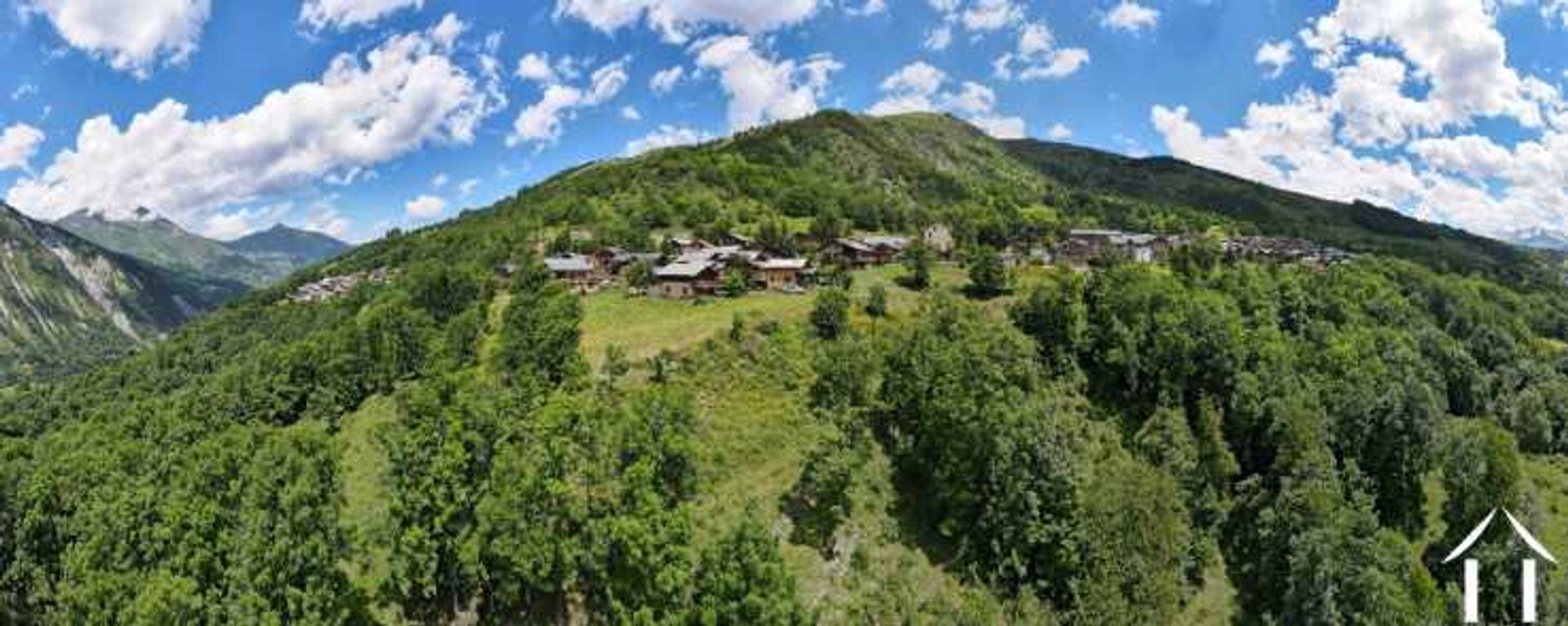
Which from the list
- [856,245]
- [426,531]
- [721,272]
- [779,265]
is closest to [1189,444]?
[779,265]

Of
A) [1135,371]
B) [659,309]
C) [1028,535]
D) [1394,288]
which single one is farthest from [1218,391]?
[1394,288]

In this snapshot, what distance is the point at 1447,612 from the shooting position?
58.8 meters

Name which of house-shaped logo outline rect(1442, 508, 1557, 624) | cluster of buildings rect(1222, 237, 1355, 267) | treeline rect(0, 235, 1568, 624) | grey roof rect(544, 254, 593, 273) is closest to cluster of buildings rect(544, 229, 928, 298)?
grey roof rect(544, 254, 593, 273)

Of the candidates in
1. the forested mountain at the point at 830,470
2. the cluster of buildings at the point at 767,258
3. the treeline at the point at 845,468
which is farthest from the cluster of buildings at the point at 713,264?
the treeline at the point at 845,468

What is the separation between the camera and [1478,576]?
2406 inches

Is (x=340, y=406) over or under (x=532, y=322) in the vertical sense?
under

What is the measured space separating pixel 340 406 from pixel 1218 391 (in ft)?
285

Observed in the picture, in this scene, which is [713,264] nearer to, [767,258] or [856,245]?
[767,258]

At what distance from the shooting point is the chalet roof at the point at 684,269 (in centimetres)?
10125

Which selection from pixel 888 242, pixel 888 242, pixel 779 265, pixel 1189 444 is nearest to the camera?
pixel 1189 444

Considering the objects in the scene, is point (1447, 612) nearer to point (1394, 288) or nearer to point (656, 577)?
point (656, 577)

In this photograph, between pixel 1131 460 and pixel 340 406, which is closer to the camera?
pixel 1131 460

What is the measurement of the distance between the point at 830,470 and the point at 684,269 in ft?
171

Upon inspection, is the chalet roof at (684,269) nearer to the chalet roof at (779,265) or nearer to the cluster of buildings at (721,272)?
the cluster of buildings at (721,272)
